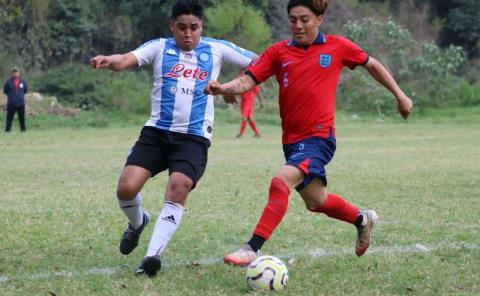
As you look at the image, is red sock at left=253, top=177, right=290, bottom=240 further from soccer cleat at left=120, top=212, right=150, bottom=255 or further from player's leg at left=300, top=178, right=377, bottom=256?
soccer cleat at left=120, top=212, right=150, bottom=255

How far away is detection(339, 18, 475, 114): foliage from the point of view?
32594mm

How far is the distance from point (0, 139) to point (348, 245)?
1706 cm

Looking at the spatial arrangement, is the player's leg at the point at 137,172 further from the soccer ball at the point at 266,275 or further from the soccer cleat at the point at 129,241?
the soccer ball at the point at 266,275

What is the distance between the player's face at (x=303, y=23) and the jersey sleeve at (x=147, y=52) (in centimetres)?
109

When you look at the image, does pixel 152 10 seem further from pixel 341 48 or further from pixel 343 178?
pixel 341 48

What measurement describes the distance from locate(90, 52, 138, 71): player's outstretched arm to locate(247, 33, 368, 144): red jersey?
885 millimetres

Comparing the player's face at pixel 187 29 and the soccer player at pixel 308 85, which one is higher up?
the player's face at pixel 187 29

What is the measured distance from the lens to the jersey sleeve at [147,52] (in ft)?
20.9

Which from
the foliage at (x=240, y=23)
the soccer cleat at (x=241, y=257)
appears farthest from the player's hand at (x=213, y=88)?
the foliage at (x=240, y=23)

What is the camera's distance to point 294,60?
19.8ft

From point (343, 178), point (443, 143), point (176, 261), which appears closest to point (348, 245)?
point (176, 261)

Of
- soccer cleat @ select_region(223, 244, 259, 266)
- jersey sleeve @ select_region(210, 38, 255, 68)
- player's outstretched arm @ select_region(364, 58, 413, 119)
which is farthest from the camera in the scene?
jersey sleeve @ select_region(210, 38, 255, 68)

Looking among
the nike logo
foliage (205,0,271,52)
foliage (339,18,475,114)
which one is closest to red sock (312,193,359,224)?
the nike logo

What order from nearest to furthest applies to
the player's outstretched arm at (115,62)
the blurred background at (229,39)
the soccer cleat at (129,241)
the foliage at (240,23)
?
the player's outstretched arm at (115,62), the soccer cleat at (129,241), the blurred background at (229,39), the foliage at (240,23)
